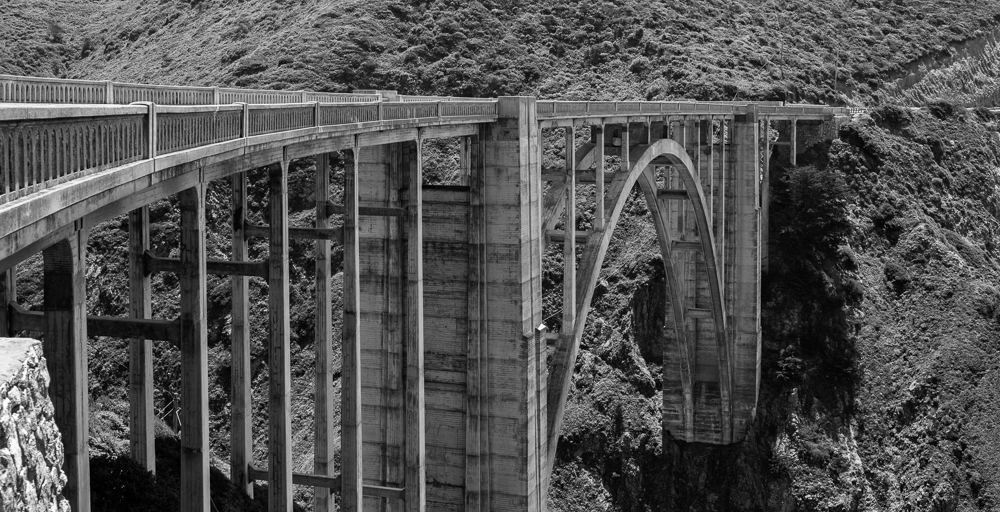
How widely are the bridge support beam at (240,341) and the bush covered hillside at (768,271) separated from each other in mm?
7584

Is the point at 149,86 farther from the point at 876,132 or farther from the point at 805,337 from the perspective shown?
the point at 876,132

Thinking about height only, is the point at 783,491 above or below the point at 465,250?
below

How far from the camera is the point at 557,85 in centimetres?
7062

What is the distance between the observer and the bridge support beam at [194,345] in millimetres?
12961

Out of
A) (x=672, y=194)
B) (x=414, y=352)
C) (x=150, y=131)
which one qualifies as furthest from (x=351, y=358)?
(x=672, y=194)

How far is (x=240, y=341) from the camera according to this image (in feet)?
A: 51.4

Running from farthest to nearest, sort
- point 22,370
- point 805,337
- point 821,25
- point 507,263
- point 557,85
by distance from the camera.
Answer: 1. point 821,25
2. point 557,85
3. point 805,337
4. point 507,263
5. point 22,370

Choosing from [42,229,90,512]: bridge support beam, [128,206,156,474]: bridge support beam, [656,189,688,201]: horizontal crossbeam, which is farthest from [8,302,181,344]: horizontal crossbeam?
[656,189,688,201]: horizontal crossbeam

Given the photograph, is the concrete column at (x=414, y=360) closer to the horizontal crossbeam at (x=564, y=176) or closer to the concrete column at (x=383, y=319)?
the concrete column at (x=383, y=319)

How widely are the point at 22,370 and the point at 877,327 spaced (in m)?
49.7

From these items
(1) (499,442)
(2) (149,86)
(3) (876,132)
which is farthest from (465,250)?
(3) (876,132)

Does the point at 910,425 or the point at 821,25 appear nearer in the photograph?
the point at 910,425

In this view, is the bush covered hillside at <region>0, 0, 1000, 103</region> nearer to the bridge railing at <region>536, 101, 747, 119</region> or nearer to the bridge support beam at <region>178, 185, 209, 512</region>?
the bridge railing at <region>536, 101, 747, 119</region>

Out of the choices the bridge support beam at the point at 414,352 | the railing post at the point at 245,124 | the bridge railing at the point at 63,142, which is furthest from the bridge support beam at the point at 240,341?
the bridge support beam at the point at 414,352
